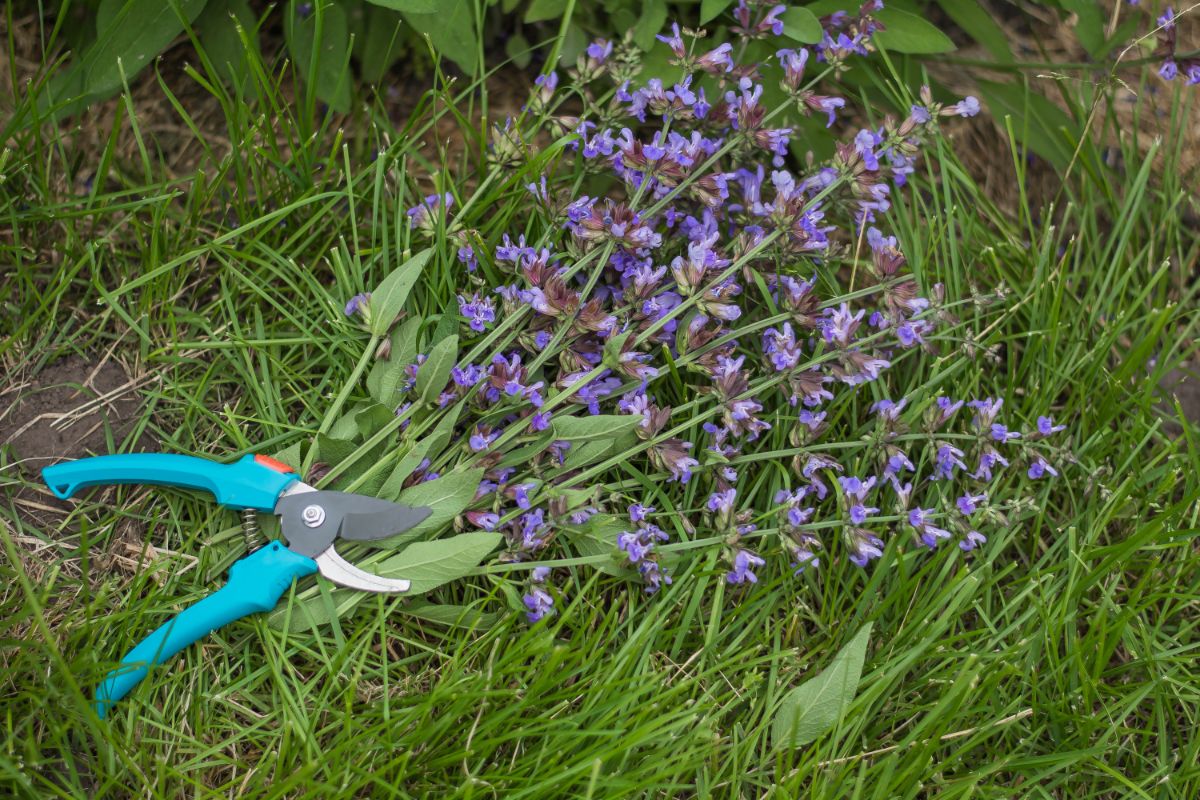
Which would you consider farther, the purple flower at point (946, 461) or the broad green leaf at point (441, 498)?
the purple flower at point (946, 461)

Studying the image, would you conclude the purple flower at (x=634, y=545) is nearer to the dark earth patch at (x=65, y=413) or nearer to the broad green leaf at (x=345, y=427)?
the broad green leaf at (x=345, y=427)

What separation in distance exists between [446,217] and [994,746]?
4.98 feet

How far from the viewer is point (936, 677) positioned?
2.08 meters

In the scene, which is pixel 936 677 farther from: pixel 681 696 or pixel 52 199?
pixel 52 199

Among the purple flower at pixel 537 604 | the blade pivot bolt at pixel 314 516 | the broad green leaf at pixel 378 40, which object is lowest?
the purple flower at pixel 537 604

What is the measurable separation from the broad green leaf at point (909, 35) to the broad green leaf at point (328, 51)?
1172 millimetres

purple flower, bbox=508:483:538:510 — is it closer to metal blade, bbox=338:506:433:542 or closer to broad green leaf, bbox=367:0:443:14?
metal blade, bbox=338:506:433:542

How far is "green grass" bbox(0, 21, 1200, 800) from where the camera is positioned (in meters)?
1.84

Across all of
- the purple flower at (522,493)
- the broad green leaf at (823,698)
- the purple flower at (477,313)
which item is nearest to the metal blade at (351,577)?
the purple flower at (522,493)

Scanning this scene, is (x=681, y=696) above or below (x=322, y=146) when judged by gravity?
below

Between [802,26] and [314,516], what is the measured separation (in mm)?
1383

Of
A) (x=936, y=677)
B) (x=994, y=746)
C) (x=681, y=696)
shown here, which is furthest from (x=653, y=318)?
(x=994, y=746)

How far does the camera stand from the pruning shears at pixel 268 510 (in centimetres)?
185

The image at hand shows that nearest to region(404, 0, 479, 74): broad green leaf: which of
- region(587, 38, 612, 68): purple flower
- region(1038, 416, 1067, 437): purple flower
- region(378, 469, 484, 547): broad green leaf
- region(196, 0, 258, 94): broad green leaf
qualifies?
region(587, 38, 612, 68): purple flower
